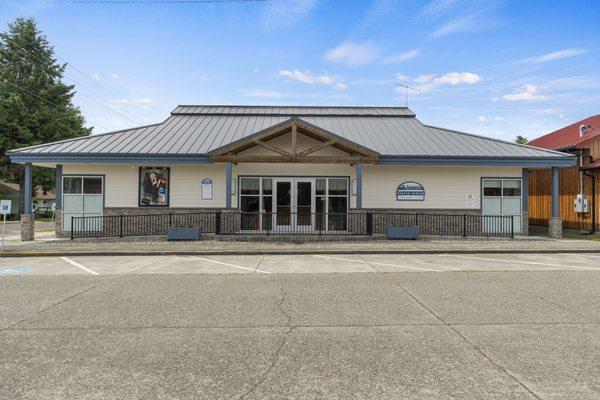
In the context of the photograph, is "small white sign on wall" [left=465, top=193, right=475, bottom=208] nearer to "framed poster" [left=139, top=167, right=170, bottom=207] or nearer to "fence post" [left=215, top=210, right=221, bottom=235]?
"fence post" [left=215, top=210, right=221, bottom=235]

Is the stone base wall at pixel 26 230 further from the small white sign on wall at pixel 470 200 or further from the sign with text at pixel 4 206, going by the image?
the small white sign on wall at pixel 470 200

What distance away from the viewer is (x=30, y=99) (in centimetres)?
4488

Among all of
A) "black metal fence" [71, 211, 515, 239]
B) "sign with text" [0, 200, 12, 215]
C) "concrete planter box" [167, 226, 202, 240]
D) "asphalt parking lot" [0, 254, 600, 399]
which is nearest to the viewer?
"asphalt parking lot" [0, 254, 600, 399]

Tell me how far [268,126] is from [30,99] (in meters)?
37.9

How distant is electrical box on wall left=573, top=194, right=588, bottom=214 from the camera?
19.5 metres

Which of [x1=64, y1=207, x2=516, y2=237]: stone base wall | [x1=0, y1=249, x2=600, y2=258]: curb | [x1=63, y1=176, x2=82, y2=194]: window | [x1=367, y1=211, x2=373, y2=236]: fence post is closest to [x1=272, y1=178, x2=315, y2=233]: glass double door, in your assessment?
[x1=64, y1=207, x2=516, y2=237]: stone base wall

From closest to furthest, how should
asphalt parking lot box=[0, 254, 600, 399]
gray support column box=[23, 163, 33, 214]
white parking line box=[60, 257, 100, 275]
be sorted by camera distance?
1. asphalt parking lot box=[0, 254, 600, 399]
2. white parking line box=[60, 257, 100, 275]
3. gray support column box=[23, 163, 33, 214]

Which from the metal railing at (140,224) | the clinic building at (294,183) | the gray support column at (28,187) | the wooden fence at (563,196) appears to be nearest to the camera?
the gray support column at (28,187)

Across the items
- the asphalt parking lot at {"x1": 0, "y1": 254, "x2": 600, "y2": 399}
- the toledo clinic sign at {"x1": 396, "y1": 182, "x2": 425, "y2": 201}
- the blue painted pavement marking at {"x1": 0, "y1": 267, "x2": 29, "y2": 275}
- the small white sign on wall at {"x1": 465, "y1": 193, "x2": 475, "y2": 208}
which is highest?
the toledo clinic sign at {"x1": 396, "y1": 182, "x2": 425, "y2": 201}

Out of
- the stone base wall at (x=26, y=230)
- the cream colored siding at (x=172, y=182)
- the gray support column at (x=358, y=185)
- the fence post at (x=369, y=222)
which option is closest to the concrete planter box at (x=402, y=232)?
the fence post at (x=369, y=222)

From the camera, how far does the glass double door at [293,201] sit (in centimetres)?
1921

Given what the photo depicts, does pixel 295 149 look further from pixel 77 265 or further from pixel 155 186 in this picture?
pixel 77 265

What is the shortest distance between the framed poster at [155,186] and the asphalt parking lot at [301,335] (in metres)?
9.43

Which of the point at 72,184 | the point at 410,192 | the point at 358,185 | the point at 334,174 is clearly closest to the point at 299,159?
the point at 334,174
